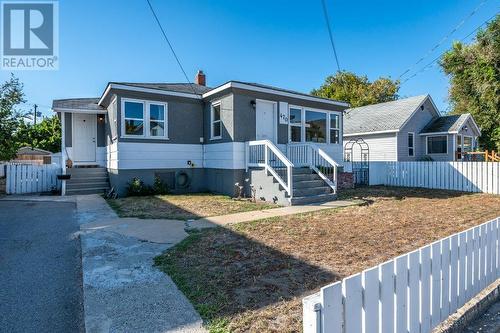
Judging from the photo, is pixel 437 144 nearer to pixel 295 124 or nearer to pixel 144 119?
pixel 295 124

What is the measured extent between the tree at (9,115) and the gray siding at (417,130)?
2152 centimetres

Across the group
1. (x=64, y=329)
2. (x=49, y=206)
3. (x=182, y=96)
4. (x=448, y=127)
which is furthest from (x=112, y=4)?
(x=448, y=127)

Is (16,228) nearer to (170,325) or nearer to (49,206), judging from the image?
(49,206)

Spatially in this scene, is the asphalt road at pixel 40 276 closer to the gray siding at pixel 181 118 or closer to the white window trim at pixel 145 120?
the white window trim at pixel 145 120

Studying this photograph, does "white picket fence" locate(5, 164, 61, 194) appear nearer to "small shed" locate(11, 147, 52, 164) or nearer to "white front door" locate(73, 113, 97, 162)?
"white front door" locate(73, 113, 97, 162)

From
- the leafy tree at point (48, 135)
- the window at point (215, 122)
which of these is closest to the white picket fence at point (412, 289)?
the window at point (215, 122)

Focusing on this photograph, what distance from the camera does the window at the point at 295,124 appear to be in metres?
13.7

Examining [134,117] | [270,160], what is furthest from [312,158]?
[134,117]

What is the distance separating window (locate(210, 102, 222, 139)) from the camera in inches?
503

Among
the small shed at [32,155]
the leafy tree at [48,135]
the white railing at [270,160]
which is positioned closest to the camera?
the white railing at [270,160]

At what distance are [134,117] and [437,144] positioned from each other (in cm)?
2082

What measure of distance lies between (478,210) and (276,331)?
892 cm

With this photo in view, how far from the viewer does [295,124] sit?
13797 mm

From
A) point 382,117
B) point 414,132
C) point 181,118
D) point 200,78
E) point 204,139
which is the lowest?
point 204,139
